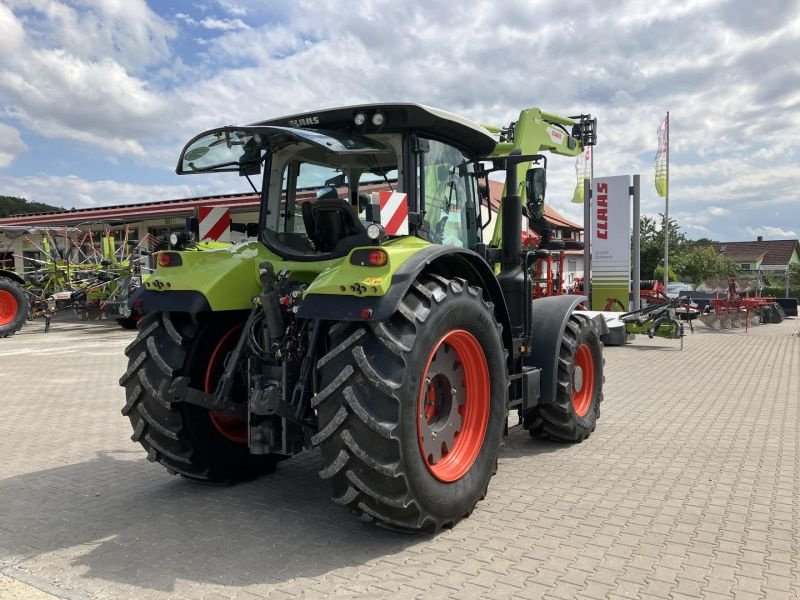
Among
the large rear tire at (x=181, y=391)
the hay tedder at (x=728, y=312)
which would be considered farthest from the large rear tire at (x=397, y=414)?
the hay tedder at (x=728, y=312)

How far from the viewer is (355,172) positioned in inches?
193

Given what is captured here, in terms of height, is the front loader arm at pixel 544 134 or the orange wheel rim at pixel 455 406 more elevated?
the front loader arm at pixel 544 134

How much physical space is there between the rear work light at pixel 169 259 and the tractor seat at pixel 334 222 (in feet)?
3.16

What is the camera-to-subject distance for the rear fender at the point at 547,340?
5375 mm

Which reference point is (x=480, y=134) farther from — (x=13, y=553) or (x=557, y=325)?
(x=13, y=553)

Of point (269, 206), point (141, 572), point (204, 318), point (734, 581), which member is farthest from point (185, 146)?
point (734, 581)

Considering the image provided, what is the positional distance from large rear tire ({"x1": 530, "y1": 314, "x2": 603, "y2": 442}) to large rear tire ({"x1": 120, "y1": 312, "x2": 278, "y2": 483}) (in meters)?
2.71

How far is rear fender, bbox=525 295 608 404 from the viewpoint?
5375 millimetres

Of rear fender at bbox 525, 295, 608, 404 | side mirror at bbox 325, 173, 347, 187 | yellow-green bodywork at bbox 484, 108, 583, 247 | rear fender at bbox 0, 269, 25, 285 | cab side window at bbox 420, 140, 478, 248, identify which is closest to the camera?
cab side window at bbox 420, 140, 478, 248

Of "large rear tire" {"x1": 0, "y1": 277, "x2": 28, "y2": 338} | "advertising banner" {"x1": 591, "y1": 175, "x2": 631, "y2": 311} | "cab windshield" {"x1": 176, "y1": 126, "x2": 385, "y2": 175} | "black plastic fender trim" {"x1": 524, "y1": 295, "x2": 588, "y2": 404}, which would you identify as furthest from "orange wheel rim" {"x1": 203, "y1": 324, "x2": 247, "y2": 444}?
"large rear tire" {"x1": 0, "y1": 277, "x2": 28, "y2": 338}

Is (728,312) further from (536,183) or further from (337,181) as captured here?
(337,181)

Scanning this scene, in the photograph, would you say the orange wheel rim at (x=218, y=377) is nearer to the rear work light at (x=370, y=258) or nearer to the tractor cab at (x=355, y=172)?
the tractor cab at (x=355, y=172)

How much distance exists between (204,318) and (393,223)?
1.48 meters

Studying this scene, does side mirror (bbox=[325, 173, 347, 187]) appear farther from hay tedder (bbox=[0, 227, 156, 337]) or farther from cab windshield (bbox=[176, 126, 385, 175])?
hay tedder (bbox=[0, 227, 156, 337])
